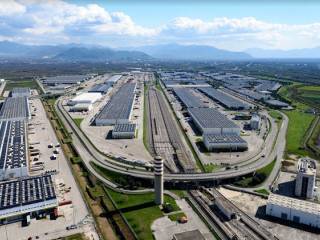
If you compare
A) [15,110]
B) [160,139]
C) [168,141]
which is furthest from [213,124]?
[15,110]

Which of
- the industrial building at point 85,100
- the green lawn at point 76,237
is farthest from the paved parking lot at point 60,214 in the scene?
the industrial building at point 85,100

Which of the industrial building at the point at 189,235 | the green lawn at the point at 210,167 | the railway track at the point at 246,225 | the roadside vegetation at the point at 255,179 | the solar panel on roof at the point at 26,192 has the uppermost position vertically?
the solar panel on roof at the point at 26,192

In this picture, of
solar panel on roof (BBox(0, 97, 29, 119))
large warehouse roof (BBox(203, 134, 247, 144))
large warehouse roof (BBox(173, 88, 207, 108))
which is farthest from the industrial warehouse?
large warehouse roof (BBox(173, 88, 207, 108))

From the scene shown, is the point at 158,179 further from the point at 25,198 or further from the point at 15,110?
the point at 15,110

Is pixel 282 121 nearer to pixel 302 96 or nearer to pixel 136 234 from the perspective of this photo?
pixel 302 96

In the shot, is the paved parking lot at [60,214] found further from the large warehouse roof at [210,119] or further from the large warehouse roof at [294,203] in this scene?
the large warehouse roof at [210,119]

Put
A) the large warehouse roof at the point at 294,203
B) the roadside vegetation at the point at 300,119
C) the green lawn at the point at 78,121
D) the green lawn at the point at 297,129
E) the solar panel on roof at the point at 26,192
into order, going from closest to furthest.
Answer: the large warehouse roof at the point at 294,203
the solar panel on roof at the point at 26,192
the green lawn at the point at 297,129
the roadside vegetation at the point at 300,119
the green lawn at the point at 78,121
